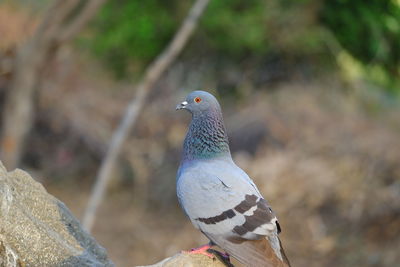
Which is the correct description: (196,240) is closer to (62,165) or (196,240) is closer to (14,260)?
(62,165)

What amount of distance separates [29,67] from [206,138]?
6.25 m

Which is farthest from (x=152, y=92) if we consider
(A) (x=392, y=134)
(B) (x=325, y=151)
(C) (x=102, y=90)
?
(A) (x=392, y=134)

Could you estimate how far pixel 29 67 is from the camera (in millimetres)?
9961

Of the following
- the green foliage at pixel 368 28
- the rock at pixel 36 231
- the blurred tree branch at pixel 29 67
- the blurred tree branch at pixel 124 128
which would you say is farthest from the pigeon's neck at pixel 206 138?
the green foliage at pixel 368 28

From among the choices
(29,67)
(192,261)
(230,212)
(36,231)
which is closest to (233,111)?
(29,67)

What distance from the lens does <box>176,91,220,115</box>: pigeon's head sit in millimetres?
4461

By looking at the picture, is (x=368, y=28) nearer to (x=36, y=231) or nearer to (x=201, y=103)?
(x=201, y=103)

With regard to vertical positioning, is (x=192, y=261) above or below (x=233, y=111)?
below

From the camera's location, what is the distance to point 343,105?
1437 centimetres

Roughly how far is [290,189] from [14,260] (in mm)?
7427

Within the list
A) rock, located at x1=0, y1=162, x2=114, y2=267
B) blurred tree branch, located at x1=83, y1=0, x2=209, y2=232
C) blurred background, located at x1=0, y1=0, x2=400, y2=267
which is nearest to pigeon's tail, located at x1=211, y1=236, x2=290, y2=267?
rock, located at x1=0, y1=162, x2=114, y2=267

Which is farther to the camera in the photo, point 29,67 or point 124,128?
point 29,67

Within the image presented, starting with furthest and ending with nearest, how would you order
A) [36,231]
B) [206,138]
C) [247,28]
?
1. [247,28]
2. [206,138]
3. [36,231]

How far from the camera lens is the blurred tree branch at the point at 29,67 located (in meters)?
9.84
